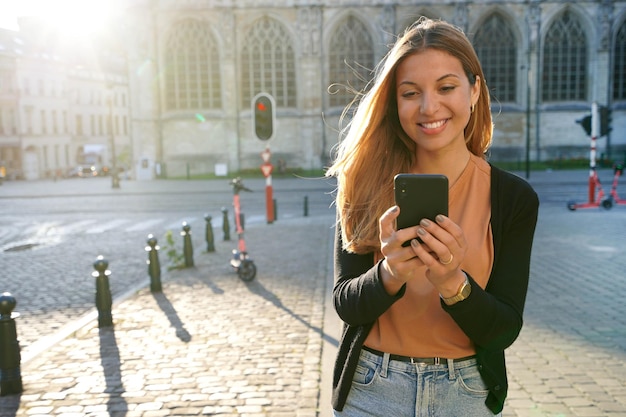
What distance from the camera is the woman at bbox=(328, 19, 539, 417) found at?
1740mm

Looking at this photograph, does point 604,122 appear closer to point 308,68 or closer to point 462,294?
point 462,294

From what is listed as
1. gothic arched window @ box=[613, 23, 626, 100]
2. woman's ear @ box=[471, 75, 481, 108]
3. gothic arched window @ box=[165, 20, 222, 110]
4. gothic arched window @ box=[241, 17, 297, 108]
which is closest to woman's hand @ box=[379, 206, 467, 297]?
woman's ear @ box=[471, 75, 481, 108]

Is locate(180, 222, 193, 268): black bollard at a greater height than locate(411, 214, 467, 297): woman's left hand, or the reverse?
locate(411, 214, 467, 297): woman's left hand

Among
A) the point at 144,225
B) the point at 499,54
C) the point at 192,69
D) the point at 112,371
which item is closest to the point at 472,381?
the point at 112,371

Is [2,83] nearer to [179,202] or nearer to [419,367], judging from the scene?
[179,202]

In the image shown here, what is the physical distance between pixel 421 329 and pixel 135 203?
2226 cm

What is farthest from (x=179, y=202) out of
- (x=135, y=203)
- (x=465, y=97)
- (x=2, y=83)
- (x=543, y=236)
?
(x=2, y=83)

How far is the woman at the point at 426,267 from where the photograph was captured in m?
1.74

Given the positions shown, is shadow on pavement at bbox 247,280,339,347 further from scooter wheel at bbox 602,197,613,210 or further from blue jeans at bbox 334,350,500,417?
scooter wheel at bbox 602,197,613,210

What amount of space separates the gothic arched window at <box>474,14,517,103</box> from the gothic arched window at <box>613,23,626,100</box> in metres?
6.10

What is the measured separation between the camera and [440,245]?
1.44 meters

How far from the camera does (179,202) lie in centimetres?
2252

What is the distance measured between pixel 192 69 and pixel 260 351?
33839mm

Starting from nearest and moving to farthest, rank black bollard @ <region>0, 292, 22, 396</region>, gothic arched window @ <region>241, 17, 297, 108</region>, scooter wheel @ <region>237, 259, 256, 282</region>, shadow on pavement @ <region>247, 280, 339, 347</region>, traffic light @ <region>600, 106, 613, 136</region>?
black bollard @ <region>0, 292, 22, 396</region> < shadow on pavement @ <region>247, 280, 339, 347</region> < scooter wheel @ <region>237, 259, 256, 282</region> < traffic light @ <region>600, 106, 613, 136</region> < gothic arched window @ <region>241, 17, 297, 108</region>
